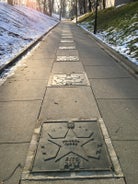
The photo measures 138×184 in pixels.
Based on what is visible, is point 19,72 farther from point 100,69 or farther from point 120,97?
point 120,97

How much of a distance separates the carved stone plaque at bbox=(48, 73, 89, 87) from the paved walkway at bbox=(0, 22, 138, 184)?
0.03 metres

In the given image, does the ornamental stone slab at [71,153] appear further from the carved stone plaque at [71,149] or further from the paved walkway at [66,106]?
the paved walkway at [66,106]

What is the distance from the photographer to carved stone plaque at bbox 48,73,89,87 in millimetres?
8156

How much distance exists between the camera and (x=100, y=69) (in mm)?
10000

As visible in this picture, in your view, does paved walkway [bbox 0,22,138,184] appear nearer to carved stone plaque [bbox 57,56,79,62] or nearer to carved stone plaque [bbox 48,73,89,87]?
carved stone plaque [bbox 48,73,89,87]

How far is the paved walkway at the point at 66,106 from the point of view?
4109 mm

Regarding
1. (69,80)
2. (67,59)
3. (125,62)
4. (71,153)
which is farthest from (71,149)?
(67,59)

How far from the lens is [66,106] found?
625 centimetres

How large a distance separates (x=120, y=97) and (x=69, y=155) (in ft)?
9.56

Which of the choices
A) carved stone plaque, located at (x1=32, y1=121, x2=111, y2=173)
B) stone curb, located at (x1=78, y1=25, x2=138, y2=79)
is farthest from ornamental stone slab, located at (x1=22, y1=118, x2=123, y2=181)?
stone curb, located at (x1=78, y1=25, x2=138, y2=79)

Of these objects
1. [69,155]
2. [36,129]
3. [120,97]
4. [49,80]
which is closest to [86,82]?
[49,80]

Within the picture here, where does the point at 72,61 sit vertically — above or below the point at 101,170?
below

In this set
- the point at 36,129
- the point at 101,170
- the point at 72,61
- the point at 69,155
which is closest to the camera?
the point at 101,170

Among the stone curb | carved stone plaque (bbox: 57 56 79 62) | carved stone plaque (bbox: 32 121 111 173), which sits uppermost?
carved stone plaque (bbox: 32 121 111 173)
